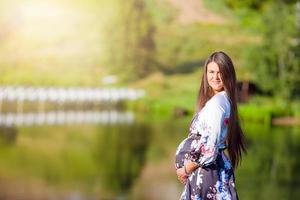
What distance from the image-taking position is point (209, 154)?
2512 mm

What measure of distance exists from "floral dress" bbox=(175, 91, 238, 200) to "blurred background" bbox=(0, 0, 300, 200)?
9063 millimetres

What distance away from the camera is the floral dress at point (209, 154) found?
250 cm

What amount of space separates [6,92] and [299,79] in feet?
19.1

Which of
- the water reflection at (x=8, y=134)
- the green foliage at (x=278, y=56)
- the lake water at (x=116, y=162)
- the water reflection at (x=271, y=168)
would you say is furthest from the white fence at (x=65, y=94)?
the water reflection at (x=271, y=168)

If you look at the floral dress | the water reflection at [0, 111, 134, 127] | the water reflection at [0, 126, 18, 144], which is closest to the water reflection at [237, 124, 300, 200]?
the water reflection at [0, 111, 134, 127]

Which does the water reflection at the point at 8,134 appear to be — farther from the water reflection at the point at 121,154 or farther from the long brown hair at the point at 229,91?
the long brown hair at the point at 229,91

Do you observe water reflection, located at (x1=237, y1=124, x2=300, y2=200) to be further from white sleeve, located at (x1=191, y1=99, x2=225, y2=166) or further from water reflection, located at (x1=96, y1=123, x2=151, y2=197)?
white sleeve, located at (x1=191, y1=99, x2=225, y2=166)

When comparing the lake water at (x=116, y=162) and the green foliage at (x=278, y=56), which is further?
the green foliage at (x=278, y=56)

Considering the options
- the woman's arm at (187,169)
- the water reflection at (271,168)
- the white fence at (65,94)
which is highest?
the white fence at (65,94)

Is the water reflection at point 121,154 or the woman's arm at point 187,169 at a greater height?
the woman's arm at point 187,169

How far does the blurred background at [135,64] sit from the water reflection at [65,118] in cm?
2

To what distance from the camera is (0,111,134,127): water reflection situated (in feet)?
46.3

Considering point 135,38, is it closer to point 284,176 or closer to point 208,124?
point 284,176

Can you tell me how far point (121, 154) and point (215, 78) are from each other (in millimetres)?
7125
